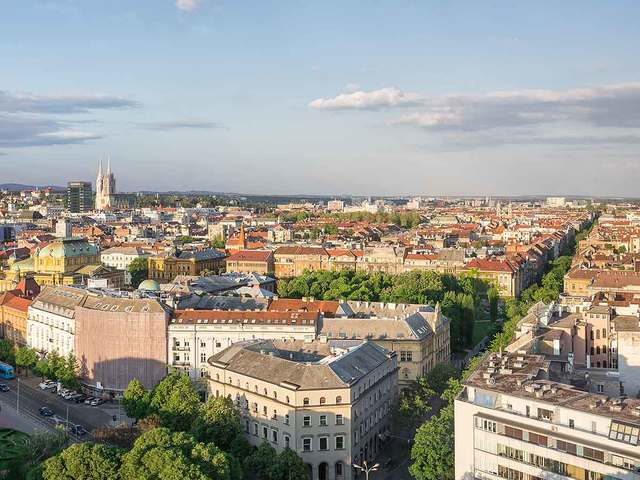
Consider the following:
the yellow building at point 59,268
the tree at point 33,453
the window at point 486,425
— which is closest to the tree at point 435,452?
the window at point 486,425

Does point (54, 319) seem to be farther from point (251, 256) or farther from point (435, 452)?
point (251, 256)

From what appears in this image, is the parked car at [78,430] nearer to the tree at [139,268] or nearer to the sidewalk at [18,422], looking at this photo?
the sidewalk at [18,422]

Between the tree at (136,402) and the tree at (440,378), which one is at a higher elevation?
the tree at (440,378)

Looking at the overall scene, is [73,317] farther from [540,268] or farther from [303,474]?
[540,268]

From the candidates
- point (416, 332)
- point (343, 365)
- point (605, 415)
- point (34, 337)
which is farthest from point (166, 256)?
point (605, 415)

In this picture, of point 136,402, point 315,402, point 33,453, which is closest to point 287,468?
point 315,402

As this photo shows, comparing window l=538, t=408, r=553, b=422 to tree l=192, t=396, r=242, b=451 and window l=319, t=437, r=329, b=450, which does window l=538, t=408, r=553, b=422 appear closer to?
window l=319, t=437, r=329, b=450
